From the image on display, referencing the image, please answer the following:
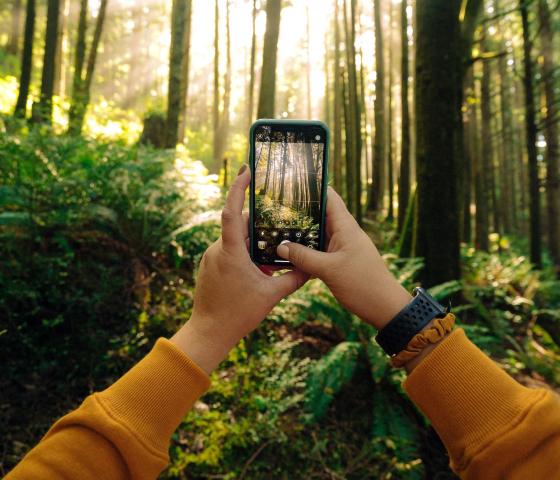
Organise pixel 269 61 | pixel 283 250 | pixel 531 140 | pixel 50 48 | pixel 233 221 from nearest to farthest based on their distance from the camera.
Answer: pixel 233 221, pixel 283 250, pixel 269 61, pixel 50 48, pixel 531 140

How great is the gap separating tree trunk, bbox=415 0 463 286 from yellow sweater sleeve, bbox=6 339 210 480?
462cm

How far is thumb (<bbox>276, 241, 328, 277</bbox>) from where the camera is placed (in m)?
1.50

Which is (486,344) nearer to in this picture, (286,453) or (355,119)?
(286,453)

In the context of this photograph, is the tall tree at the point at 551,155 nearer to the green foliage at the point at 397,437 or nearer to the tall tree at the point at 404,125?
the tall tree at the point at 404,125

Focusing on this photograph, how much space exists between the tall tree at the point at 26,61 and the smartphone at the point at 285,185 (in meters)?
10.4

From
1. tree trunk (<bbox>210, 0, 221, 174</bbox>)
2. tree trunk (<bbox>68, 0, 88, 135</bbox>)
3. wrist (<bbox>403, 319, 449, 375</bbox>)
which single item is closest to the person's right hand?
wrist (<bbox>403, 319, 449, 375</bbox>)

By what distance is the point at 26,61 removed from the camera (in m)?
9.83

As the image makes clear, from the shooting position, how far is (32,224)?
408 centimetres

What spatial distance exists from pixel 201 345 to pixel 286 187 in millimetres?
799

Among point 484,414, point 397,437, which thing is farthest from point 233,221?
point 397,437

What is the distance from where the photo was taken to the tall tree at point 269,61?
855 cm

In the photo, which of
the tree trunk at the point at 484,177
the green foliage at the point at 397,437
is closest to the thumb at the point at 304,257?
the green foliage at the point at 397,437

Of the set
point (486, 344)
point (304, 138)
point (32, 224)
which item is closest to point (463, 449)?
point (304, 138)

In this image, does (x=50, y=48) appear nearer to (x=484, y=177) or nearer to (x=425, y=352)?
(x=425, y=352)
